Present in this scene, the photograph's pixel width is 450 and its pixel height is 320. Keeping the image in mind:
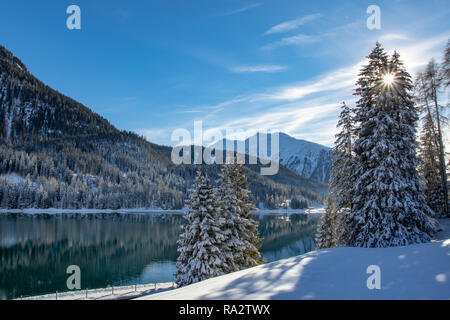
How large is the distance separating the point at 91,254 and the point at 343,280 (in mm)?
58285

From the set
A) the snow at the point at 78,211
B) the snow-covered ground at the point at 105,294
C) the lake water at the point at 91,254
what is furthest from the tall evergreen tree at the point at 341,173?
the snow at the point at 78,211

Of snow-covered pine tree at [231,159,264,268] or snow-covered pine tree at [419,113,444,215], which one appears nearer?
snow-covered pine tree at [419,113,444,215]

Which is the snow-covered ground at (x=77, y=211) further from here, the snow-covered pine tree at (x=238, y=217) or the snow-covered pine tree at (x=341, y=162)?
the snow-covered pine tree at (x=341, y=162)

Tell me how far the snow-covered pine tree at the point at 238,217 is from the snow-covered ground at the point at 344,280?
11661mm

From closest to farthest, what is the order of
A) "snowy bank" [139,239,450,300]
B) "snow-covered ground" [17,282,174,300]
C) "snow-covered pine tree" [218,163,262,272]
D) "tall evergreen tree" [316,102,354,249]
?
"snowy bank" [139,239,450,300] → "tall evergreen tree" [316,102,354,249] → "snow-covered pine tree" [218,163,262,272] → "snow-covered ground" [17,282,174,300]

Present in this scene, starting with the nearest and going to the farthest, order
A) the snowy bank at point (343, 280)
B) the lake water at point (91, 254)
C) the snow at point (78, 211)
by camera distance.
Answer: the snowy bank at point (343, 280)
the lake water at point (91, 254)
the snow at point (78, 211)

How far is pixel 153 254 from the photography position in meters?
55.9

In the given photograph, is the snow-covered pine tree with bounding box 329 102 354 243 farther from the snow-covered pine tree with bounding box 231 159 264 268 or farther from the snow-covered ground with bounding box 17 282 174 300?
the snow-covered ground with bounding box 17 282 174 300

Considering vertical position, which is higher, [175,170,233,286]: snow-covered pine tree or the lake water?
[175,170,233,286]: snow-covered pine tree

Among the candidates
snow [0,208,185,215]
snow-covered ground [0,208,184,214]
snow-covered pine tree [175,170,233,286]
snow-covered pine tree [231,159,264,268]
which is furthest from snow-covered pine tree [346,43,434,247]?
snow-covered ground [0,208,184,214]

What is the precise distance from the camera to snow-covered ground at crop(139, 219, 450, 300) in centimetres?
685

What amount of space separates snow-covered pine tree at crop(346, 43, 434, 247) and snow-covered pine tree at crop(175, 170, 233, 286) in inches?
369

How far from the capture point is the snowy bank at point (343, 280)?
6852mm
